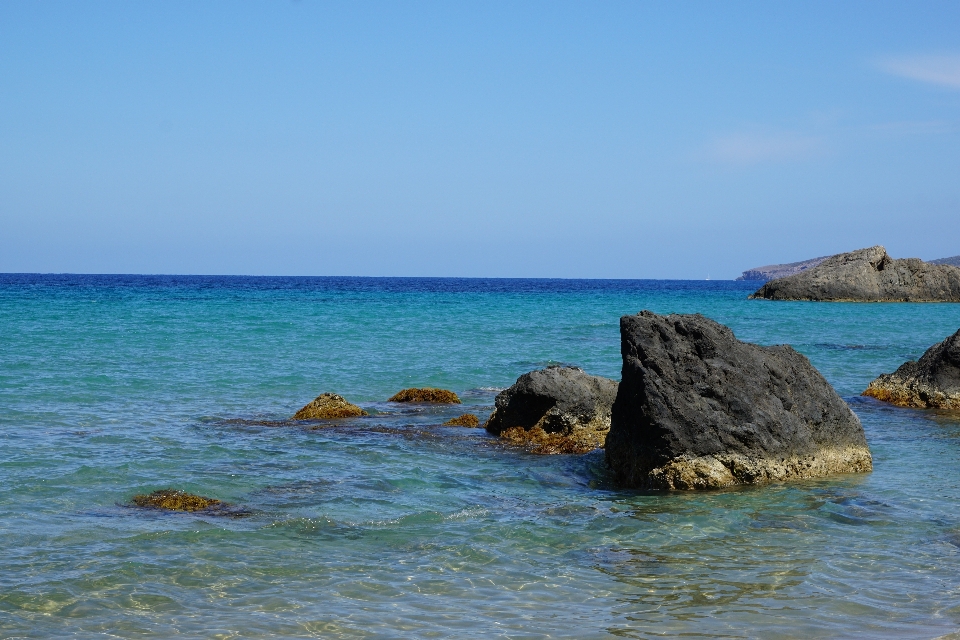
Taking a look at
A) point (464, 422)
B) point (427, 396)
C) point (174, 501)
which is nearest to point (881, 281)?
point (427, 396)

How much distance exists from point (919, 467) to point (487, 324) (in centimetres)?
2864

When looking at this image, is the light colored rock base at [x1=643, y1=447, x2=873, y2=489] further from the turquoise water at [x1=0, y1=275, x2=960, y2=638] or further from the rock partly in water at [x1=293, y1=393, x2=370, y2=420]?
the rock partly in water at [x1=293, y1=393, x2=370, y2=420]

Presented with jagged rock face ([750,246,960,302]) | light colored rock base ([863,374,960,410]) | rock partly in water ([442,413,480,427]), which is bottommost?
rock partly in water ([442,413,480,427])

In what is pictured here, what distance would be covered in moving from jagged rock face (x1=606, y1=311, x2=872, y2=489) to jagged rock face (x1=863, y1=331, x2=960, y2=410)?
609cm

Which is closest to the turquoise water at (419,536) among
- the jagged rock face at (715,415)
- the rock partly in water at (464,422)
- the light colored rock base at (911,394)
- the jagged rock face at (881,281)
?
the jagged rock face at (715,415)

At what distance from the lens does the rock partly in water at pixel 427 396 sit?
16719 millimetres

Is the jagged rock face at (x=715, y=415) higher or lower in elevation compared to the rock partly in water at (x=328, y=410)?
higher

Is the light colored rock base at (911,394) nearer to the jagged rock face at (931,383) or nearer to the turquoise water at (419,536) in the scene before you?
the jagged rock face at (931,383)

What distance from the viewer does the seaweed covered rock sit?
8.92 meters

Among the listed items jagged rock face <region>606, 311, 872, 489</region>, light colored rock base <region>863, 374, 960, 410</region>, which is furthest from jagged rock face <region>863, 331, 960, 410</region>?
jagged rock face <region>606, 311, 872, 489</region>

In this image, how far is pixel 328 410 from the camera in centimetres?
1468

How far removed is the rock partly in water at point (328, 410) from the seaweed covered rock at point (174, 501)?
521 cm

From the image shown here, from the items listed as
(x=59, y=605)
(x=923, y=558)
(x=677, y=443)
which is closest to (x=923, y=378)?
(x=677, y=443)

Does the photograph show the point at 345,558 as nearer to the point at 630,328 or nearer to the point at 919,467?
the point at 630,328
